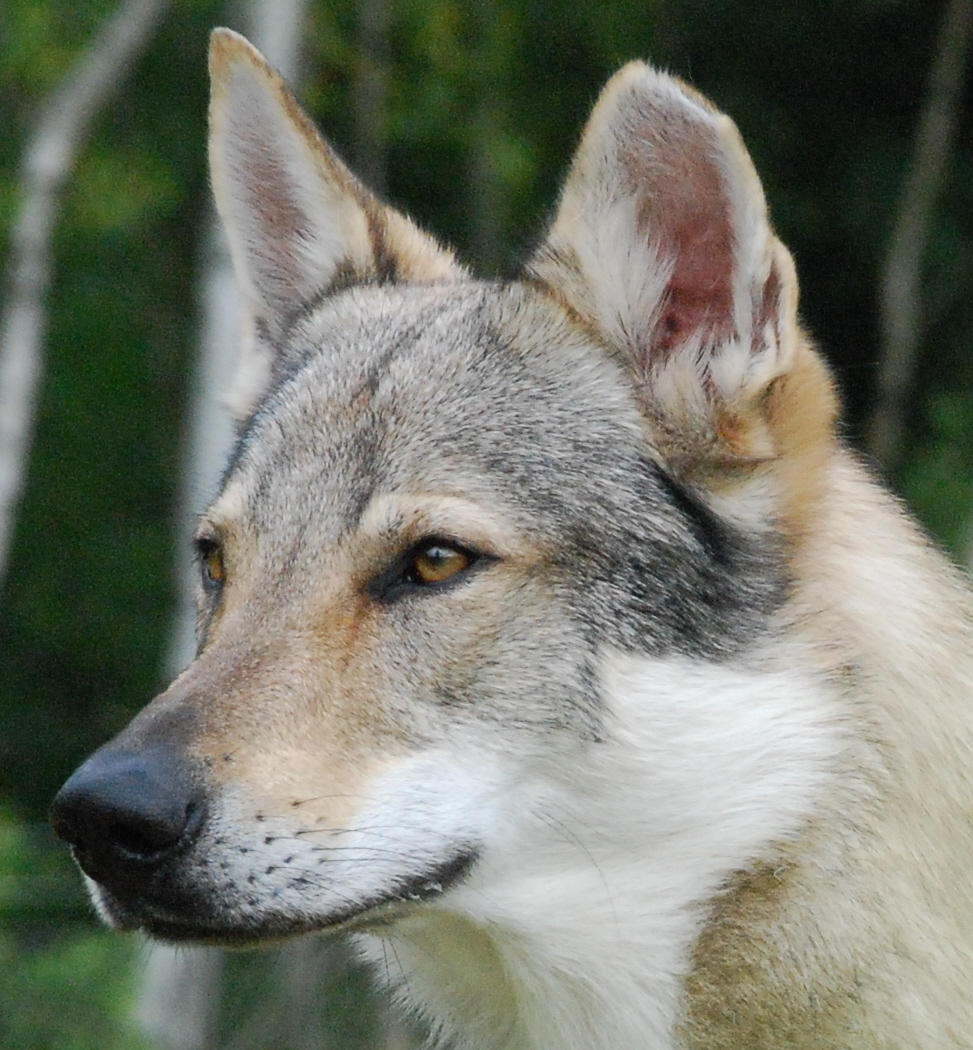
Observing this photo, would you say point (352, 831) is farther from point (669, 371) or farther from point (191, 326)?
point (191, 326)

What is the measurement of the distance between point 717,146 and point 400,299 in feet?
4.11

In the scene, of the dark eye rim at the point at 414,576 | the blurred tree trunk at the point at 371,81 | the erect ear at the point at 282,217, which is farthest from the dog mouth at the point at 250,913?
the blurred tree trunk at the point at 371,81

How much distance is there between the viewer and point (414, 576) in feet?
Result: 11.4

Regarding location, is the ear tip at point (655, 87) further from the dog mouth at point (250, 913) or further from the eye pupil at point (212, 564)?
the dog mouth at point (250, 913)

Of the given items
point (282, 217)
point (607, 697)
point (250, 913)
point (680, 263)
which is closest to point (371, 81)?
point (282, 217)

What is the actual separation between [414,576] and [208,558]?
83 centimetres

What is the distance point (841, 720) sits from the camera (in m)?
3.37

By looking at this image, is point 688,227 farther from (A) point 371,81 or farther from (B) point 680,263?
(A) point 371,81

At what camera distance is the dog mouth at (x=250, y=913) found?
310cm

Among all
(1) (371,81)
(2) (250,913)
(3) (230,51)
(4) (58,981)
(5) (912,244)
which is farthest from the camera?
(1) (371,81)

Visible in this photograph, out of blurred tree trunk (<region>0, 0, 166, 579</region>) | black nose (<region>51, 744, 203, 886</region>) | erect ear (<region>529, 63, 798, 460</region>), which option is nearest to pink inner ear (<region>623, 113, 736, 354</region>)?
erect ear (<region>529, 63, 798, 460</region>)

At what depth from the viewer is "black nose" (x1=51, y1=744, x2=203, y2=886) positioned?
2998 millimetres

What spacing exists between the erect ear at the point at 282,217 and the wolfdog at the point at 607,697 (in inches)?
34.7

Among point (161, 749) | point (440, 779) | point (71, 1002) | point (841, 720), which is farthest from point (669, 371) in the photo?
point (71, 1002)
